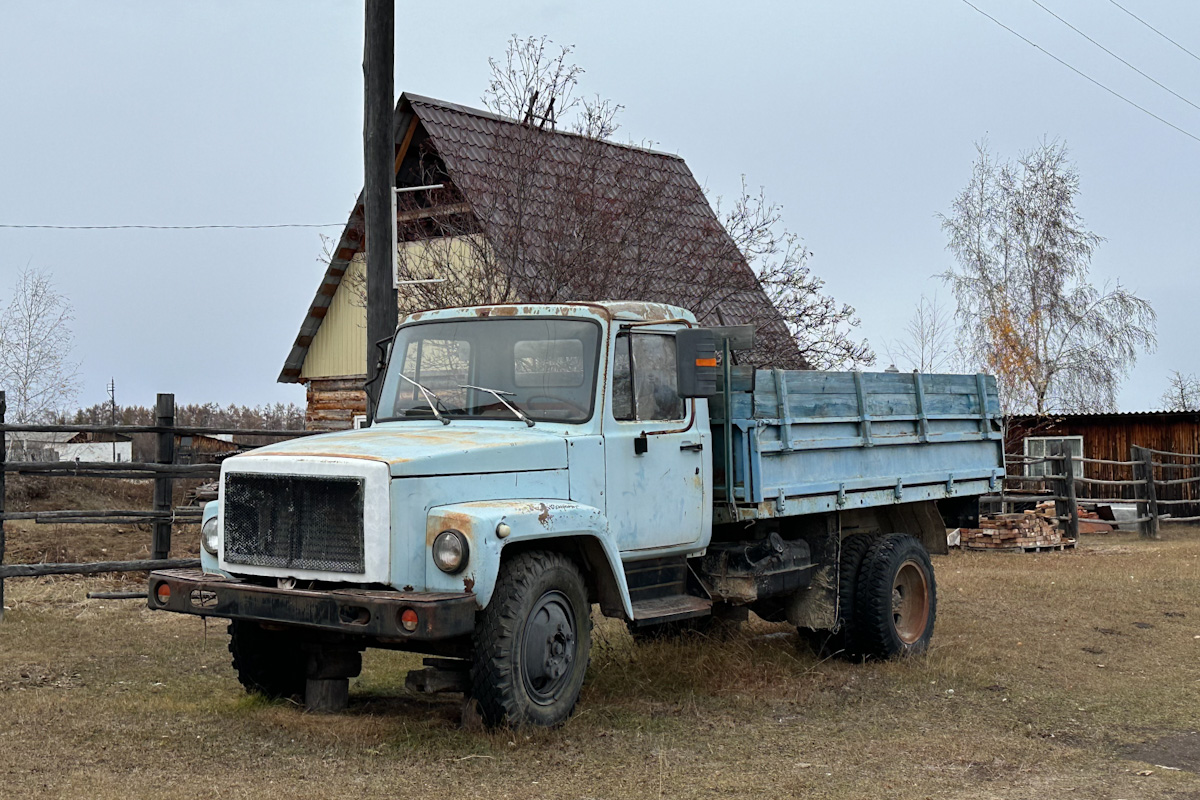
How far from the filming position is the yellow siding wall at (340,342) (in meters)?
21.4

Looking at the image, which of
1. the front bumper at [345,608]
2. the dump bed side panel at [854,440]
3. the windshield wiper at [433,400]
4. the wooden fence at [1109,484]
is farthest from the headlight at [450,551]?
the wooden fence at [1109,484]

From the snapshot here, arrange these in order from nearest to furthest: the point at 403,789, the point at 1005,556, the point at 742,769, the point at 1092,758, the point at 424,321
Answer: the point at 403,789, the point at 742,769, the point at 1092,758, the point at 424,321, the point at 1005,556

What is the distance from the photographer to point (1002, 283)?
108 feet

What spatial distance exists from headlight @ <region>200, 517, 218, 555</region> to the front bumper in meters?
0.38

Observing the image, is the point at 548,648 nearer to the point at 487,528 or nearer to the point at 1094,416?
the point at 487,528

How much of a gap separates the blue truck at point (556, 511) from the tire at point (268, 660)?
1cm

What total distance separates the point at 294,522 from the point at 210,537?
84cm

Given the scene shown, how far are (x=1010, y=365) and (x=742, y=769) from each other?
2741cm

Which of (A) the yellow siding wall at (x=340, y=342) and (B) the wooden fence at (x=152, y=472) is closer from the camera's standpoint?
(B) the wooden fence at (x=152, y=472)

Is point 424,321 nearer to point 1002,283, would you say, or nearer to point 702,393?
point 702,393

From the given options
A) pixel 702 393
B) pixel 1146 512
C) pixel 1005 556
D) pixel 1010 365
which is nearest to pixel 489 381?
pixel 702 393

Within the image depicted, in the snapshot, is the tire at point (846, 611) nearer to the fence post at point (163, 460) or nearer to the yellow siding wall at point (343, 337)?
the fence post at point (163, 460)

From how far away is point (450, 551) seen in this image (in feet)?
19.5

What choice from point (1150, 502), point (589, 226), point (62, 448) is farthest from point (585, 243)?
point (62, 448)
